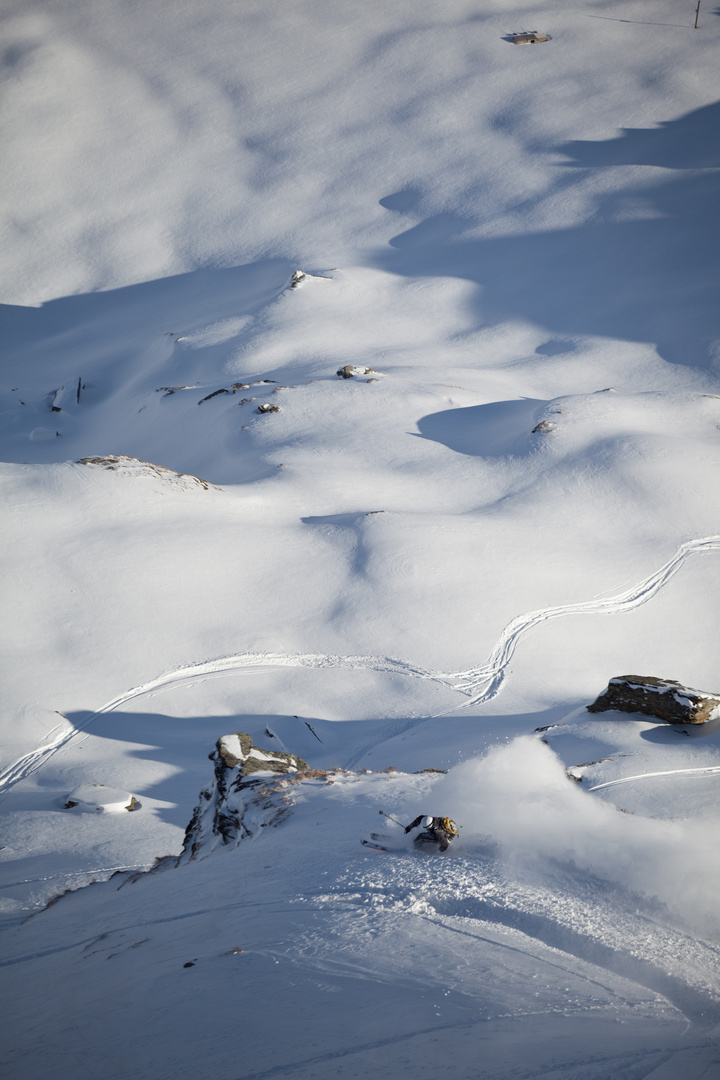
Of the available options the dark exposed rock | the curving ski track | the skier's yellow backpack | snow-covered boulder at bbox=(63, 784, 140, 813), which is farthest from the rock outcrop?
the dark exposed rock

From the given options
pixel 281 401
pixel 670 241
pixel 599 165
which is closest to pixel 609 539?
pixel 281 401

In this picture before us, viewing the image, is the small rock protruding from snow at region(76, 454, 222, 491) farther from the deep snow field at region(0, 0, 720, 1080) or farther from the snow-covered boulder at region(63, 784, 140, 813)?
the snow-covered boulder at region(63, 784, 140, 813)

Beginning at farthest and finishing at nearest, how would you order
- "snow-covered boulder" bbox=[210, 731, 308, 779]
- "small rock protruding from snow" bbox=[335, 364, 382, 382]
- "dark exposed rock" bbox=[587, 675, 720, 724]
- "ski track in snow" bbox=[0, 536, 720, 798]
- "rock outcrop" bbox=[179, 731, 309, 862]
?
"small rock protruding from snow" bbox=[335, 364, 382, 382] → "ski track in snow" bbox=[0, 536, 720, 798] → "dark exposed rock" bbox=[587, 675, 720, 724] → "snow-covered boulder" bbox=[210, 731, 308, 779] → "rock outcrop" bbox=[179, 731, 309, 862]

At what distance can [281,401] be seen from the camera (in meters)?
23.3

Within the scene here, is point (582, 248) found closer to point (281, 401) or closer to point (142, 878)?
point (281, 401)

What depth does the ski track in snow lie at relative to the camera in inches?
458

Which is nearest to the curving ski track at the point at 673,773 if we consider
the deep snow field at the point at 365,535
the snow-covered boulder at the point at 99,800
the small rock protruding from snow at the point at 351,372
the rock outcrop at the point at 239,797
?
the deep snow field at the point at 365,535

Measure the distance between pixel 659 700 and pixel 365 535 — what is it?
8194mm

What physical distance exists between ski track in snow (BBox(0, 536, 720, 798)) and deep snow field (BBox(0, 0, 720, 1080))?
0.26ft

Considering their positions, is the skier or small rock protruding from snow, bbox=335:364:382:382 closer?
the skier

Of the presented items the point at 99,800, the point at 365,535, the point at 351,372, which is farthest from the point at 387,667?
the point at 351,372

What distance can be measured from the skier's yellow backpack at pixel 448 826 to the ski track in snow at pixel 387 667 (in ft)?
20.3

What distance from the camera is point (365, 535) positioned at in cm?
1634

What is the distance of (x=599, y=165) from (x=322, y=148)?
1800 cm
